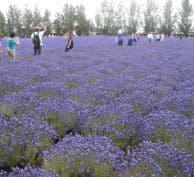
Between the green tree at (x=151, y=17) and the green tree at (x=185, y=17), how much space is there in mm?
4492

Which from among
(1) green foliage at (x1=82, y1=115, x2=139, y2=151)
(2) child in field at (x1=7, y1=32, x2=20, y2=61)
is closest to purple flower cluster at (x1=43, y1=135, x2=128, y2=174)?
(1) green foliage at (x1=82, y1=115, x2=139, y2=151)

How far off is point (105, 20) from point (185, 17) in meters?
14.7

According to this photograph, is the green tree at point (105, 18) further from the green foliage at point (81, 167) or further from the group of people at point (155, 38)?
the green foliage at point (81, 167)

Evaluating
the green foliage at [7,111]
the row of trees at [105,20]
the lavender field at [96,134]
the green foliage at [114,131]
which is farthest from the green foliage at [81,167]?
the row of trees at [105,20]

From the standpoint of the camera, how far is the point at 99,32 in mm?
66625

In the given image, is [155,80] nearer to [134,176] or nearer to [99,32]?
[134,176]

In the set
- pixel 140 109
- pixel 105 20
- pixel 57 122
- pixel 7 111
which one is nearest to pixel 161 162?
pixel 57 122

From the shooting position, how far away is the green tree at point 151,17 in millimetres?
67688

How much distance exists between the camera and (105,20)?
2645 inches

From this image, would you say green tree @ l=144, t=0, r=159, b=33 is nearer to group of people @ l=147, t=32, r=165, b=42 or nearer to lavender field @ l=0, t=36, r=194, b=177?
group of people @ l=147, t=32, r=165, b=42

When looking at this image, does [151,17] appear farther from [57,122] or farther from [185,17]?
[57,122]

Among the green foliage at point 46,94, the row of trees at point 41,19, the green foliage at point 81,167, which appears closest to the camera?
the green foliage at point 81,167

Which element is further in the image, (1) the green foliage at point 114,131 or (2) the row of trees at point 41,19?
(2) the row of trees at point 41,19

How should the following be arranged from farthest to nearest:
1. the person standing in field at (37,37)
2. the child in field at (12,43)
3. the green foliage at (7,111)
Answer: the person standing in field at (37,37), the child in field at (12,43), the green foliage at (7,111)
